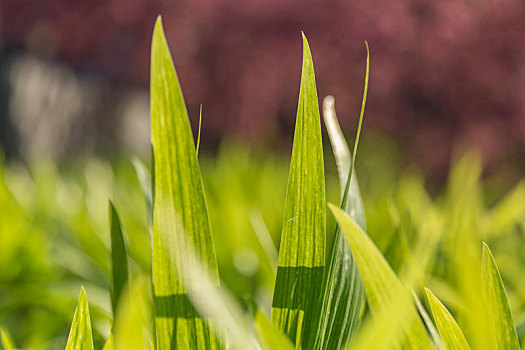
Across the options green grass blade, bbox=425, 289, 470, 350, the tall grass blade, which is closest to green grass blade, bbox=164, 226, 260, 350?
the tall grass blade

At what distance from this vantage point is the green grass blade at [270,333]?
0.27 m

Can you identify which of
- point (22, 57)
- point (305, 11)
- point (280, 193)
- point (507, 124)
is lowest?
point (280, 193)

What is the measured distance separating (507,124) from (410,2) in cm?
83

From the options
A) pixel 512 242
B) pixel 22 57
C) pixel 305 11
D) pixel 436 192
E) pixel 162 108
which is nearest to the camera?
pixel 162 108

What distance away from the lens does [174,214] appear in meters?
0.29

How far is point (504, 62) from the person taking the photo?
9.32 feet

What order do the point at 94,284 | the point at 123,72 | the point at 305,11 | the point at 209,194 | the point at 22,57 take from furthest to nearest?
1. the point at 123,72
2. the point at 22,57
3. the point at 305,11
4. the point at 209,194
5. the point at 94,284

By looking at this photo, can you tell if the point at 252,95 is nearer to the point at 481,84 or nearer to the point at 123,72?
the point at 481,84

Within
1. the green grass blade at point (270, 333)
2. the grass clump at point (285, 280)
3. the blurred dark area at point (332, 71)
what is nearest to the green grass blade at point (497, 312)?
the grass clump at point (285, 280)

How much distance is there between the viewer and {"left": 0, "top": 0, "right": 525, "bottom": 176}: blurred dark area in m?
2.84

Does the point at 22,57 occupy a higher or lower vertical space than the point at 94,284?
higher

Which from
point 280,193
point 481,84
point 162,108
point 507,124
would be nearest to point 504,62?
point 481,84

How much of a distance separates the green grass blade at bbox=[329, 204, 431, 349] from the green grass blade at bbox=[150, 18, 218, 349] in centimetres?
8

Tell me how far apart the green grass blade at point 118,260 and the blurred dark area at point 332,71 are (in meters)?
2.65
